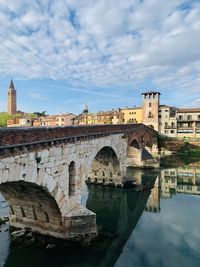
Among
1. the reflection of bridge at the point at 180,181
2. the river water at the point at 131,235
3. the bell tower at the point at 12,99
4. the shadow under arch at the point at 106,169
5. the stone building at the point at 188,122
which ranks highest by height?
the bell tower at the point at 12,99

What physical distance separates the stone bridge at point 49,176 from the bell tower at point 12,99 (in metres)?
107

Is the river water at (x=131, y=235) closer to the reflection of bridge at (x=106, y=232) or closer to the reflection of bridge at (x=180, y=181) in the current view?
the reflection of bridge at (x=106, y=232)

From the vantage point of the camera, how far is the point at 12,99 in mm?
119938

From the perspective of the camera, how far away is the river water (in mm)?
13383

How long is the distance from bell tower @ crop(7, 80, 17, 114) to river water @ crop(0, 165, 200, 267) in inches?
3966

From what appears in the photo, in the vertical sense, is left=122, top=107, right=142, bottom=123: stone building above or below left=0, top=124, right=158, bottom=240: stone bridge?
above

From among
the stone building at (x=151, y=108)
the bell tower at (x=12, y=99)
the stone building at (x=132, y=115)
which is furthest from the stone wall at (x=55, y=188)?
the bell tower at (x=12, y=99)

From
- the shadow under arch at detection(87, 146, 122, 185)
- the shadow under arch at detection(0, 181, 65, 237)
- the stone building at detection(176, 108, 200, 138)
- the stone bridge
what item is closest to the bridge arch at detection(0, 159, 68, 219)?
the stone bridge

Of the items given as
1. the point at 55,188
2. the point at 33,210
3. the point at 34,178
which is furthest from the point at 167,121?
the point at 34,178

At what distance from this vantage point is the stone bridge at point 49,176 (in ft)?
31.7

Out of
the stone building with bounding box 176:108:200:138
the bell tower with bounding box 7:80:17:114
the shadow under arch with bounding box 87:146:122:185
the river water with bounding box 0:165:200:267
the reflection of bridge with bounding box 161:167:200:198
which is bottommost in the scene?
the river water with bounding box 0:165:200:267

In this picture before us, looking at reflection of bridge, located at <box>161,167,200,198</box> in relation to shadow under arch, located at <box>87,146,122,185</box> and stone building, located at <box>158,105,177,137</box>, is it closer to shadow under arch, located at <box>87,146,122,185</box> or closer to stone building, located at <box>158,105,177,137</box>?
shadow under arch, located at <box>87,146,122,185</box>

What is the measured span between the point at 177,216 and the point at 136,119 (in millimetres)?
50502

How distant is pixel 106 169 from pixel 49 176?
52.4 ft
